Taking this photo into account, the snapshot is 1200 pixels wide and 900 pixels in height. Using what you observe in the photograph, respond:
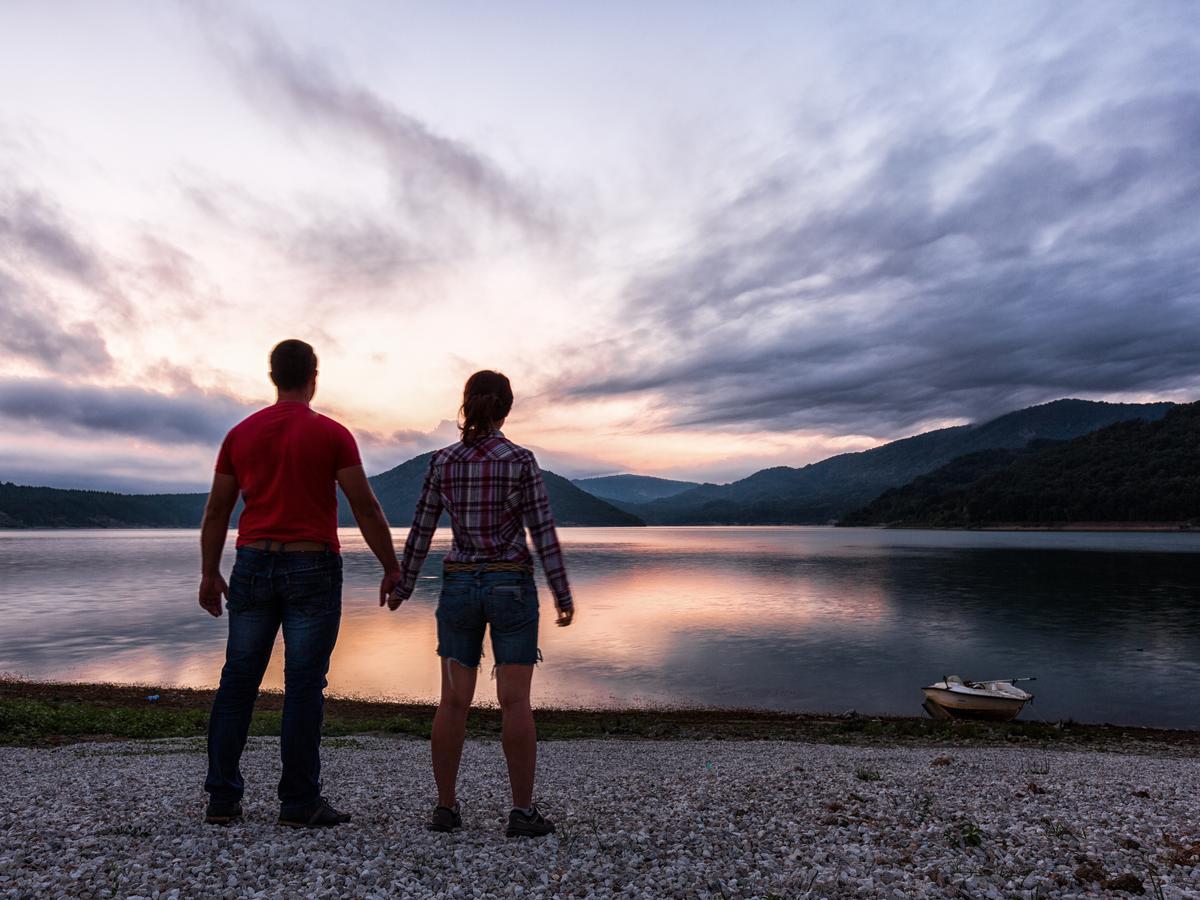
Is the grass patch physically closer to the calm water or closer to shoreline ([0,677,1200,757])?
shoreline ([0,677,1200,757])

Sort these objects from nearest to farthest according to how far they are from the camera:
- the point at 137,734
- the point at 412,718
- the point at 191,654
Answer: the point at 137,734 < the point at 412,718 < the point at 191,654

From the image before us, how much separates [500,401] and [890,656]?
119 feet

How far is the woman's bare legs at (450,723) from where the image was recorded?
5.25m

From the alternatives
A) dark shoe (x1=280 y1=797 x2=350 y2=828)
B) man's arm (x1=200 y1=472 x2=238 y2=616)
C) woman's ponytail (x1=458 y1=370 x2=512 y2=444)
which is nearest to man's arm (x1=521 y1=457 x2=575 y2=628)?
woman's ponytail (x1=458 y1=370 x2=512 y2=444)

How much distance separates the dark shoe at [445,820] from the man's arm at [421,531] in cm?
177

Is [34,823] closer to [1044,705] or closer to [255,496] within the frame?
[255,496]

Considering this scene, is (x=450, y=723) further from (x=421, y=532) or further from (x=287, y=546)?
(x=287, y=546)

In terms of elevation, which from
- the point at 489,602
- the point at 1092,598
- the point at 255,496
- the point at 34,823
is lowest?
the point at 1092,598

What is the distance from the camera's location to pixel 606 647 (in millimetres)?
38312

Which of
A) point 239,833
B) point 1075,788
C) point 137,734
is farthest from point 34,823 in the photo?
point 137,734

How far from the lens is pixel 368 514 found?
5316 mm

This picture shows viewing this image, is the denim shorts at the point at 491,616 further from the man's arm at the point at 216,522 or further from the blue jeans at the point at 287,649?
the man's arm at the point at 216,522

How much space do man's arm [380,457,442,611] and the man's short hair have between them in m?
1.27

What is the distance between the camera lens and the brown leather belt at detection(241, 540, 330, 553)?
16.9 feet
